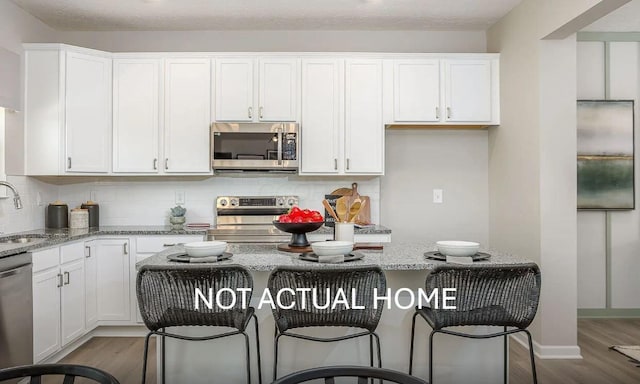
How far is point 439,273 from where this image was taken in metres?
1.91

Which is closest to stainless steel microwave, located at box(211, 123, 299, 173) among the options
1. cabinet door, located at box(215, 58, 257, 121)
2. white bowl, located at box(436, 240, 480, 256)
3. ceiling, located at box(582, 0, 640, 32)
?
cabinet door, located at box(215, 58, 257, 121)

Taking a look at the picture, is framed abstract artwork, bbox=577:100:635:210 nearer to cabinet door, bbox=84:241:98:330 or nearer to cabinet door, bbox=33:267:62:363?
cabinet door, bbox=84:241:98:330

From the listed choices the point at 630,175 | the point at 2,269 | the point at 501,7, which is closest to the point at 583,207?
the point at 630,175

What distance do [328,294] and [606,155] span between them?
141 inches

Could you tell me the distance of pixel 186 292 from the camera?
6.22ft

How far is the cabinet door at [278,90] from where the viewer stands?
4.01 meters

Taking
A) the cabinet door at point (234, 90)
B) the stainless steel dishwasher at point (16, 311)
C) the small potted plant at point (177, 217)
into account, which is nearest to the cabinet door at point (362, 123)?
the cabinet door at point (234, 90)

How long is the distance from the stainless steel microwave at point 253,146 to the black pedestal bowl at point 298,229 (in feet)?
5.01

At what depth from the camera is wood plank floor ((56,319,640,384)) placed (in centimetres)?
293

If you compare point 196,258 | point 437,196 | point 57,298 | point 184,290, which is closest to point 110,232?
point 57,298

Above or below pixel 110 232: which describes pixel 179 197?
above

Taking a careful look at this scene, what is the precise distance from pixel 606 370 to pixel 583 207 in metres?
1.67

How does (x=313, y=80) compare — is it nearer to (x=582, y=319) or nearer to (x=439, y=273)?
(x=439, y=273)

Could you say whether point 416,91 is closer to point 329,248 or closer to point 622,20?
point 622,20
